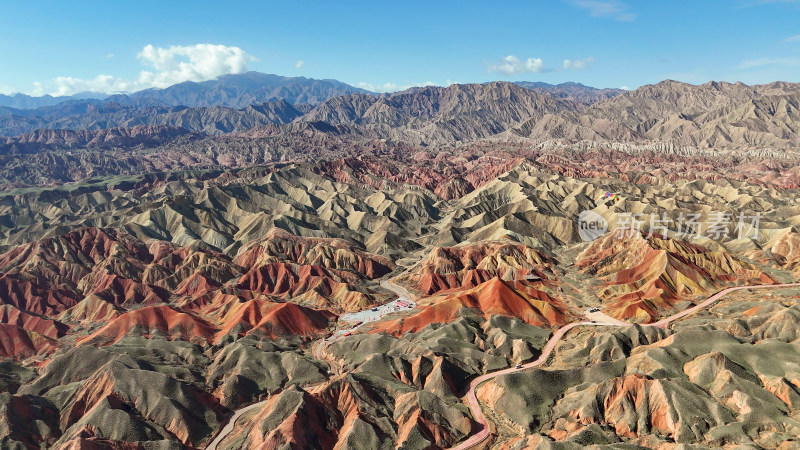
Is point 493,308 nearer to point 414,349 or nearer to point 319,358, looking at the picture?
point 414,349

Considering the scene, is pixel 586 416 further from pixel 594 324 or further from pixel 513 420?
pixel 594 324

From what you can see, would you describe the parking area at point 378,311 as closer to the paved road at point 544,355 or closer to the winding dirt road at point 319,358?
the winding dirt road at point 319,358

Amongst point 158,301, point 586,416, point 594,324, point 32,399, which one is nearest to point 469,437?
point 586,416

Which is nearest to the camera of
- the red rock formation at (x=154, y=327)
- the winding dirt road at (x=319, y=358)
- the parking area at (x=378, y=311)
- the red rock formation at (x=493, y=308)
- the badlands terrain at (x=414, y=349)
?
the badlands terrain at (x=414, y=349)

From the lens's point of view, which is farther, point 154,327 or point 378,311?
point 378,311

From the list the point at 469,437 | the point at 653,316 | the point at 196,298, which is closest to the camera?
the point at 469,437

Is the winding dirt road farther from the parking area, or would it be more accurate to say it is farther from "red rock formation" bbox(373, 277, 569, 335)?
"red rock formation" bbox(373, 277, 569, 335)

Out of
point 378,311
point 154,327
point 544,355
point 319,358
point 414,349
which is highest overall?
point 414,349

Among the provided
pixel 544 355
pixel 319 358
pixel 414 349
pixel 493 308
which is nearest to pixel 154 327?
pixel 319 358

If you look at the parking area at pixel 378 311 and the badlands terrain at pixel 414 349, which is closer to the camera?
the badlands terrain at pixel 414 349

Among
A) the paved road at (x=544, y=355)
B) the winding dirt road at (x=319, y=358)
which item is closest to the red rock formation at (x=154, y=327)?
the winding dirt road at (x=319, y=358)

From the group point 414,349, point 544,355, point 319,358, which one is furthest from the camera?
point 319,358
